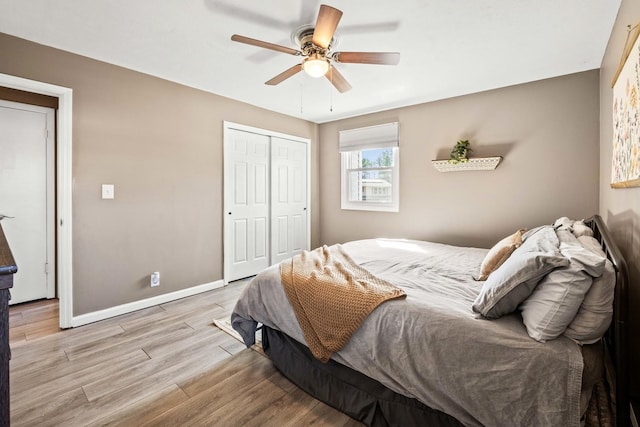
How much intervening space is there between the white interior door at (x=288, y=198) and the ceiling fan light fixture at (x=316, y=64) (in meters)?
2.27

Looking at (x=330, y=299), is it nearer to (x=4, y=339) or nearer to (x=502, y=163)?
(x=4, y=339)

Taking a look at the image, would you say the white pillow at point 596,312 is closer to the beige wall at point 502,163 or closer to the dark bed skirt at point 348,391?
the dark bed skirt at point 348,391

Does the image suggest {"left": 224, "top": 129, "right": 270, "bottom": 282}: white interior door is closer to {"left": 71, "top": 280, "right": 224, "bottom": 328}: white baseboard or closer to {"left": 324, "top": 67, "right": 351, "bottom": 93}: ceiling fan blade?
{"left": 71, "top": 280, "right": 224, "bottom": 328}: white baseboard

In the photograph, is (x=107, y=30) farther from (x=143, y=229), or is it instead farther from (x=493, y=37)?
(x=493, y=37)

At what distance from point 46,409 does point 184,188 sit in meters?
2.19

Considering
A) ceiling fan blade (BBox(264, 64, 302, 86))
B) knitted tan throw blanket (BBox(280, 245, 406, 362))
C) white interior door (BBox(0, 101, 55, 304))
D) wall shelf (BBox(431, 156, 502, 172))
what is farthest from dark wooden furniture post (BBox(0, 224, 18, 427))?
wall shelf (BBox(431, 156, 502, 172))

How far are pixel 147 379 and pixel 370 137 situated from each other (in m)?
3.76

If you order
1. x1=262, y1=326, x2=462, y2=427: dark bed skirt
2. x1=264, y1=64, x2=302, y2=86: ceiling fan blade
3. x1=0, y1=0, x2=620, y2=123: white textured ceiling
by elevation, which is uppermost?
x1=0, y1=0, x2=620, y2=123: white textured ceiling

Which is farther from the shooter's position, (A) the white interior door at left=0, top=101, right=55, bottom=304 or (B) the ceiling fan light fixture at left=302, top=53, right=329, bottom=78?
(A) the white interior door at left=0, top=101, right=55, bottom=304

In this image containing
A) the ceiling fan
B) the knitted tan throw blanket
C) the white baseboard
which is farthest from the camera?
the white baseboard

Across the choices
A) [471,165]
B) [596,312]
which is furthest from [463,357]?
[471,165]

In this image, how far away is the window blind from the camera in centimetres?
411

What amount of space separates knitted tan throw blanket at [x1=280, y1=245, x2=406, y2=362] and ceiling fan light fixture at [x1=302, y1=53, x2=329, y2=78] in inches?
55.7

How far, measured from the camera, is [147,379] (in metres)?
1.93
